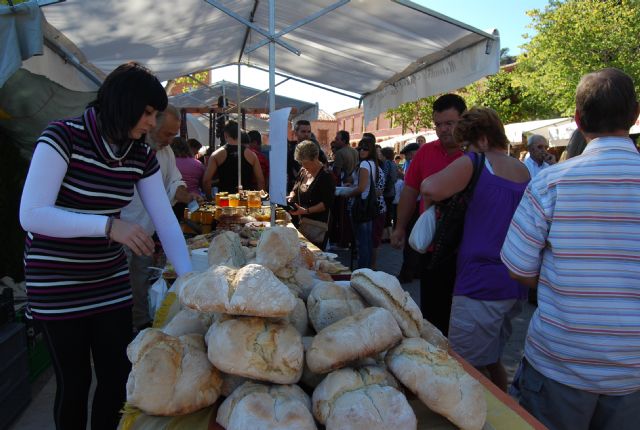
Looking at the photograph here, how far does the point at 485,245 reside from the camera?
2.28 m

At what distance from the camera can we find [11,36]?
114 inches

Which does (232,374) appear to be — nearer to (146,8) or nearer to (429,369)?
(429,369)

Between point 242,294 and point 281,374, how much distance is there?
0.21m

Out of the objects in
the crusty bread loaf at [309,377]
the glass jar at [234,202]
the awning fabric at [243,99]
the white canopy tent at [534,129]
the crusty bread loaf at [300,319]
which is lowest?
the crusty bread loaf at [309,377]

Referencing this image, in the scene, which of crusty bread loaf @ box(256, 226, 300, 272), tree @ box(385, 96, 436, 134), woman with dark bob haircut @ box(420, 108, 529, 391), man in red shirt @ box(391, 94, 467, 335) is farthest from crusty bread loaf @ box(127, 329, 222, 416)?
tree @ box(385, 96, 436, 134)

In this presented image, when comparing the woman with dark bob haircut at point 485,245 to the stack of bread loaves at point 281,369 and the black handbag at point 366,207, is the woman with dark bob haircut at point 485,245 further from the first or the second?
the black handbag at point 366,207

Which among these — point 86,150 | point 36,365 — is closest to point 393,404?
point 86,150

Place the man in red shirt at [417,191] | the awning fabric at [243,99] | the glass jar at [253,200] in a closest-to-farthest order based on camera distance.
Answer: the man in red shirt at [417,191] → the glass jar at [253,200] → the awning fabric at [243,99]

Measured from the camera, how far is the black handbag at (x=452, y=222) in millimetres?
2287

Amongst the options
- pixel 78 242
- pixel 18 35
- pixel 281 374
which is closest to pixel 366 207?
pixel 18 35

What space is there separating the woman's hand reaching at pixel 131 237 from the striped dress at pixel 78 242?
0.78 feet

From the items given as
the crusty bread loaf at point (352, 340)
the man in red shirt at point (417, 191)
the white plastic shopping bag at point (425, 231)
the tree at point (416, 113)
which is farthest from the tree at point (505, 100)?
the crusty bread loaf at point (352, 340)

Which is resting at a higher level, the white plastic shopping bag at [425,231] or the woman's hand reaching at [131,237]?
the woman's hand reaching at [131,237]

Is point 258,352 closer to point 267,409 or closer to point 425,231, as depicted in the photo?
point 267,409
